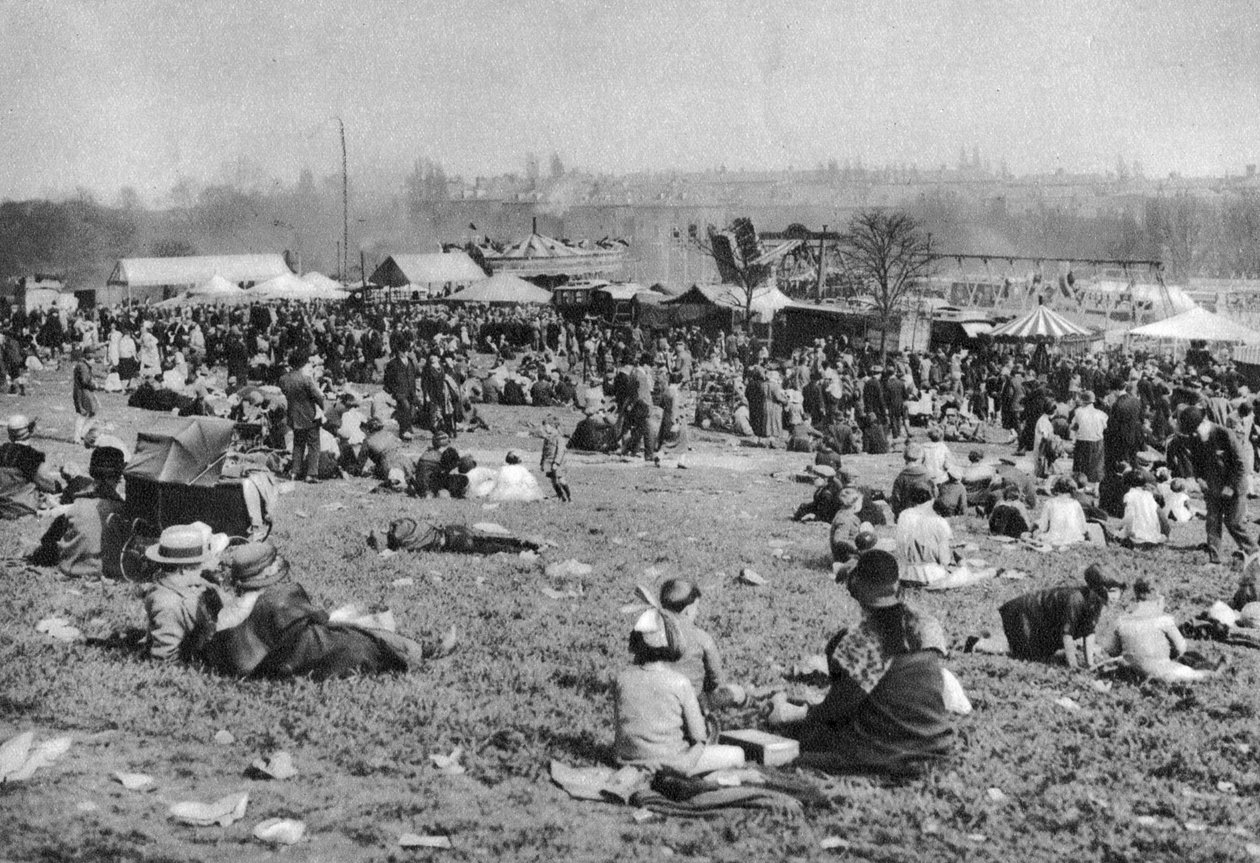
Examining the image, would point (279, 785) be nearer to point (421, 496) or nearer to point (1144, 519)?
point (421, 496)

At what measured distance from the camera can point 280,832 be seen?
5188mm

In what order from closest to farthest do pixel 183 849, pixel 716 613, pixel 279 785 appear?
pixel 183 849 → pixel 279 785 → pixel 716 613

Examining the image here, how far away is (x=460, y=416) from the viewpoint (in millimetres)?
21203

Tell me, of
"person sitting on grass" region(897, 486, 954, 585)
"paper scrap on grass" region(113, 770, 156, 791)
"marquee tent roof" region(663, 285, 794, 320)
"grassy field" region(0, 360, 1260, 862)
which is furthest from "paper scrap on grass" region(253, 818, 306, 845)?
"marquee tent roof" region(663, 285, 794, 320)

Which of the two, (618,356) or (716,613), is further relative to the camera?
(618,356)

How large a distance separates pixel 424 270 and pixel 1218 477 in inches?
1466

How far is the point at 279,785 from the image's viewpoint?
18.9 feet

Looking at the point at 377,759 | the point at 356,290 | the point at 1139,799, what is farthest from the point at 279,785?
the point at 356,290

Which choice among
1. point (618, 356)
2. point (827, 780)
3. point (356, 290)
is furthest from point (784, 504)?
point (356, 290)

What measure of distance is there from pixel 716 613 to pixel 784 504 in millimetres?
6400

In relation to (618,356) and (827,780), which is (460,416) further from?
(827,780)

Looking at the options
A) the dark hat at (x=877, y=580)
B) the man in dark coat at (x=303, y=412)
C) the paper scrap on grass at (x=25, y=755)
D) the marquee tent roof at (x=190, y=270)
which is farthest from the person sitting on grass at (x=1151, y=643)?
the marquee tent roof at (x=190, y=270)

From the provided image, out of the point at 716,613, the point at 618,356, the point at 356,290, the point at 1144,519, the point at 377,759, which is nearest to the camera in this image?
the point at 377,759

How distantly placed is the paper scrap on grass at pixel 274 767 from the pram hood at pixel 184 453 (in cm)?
508
